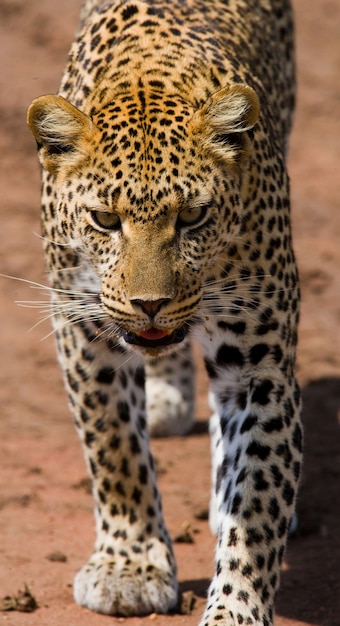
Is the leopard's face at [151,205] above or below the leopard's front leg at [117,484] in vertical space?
above

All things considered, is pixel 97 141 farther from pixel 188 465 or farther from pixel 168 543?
pixel 188 465

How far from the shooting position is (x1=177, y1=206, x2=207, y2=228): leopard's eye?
6625mm

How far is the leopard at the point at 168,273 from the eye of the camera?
21.6ft

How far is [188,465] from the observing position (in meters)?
10.5

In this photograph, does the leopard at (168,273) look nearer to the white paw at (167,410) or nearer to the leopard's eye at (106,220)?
the leopard's eye at (106,220)

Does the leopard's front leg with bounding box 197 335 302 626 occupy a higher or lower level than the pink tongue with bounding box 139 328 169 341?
lower

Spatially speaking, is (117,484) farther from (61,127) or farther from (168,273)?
(61,127)

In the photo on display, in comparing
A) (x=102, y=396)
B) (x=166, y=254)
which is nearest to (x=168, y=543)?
(x=102, y=396)

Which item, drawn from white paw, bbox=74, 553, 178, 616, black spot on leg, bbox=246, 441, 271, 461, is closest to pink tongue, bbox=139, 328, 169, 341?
black spot on leg, bbox=246, 441, 271, 461

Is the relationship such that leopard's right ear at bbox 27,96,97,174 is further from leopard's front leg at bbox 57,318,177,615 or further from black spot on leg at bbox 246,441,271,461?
black spot on leg at bbox 246,441,271,461

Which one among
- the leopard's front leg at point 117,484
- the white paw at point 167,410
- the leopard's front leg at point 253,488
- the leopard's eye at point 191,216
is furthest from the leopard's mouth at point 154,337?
the white paw at point 167,410

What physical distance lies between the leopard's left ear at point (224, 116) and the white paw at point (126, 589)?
2.71 m

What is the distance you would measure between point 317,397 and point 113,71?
5138 mm

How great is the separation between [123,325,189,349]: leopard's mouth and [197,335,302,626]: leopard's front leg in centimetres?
69
